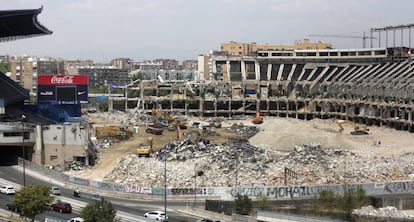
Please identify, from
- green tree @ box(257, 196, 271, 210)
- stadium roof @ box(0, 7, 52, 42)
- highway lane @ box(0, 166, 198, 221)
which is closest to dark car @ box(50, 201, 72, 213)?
highway lane @ box(0, 166, 198, 221)

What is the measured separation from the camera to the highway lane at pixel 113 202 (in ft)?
135

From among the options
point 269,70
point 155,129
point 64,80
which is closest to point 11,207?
point 64,80

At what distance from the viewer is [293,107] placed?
108688 mm

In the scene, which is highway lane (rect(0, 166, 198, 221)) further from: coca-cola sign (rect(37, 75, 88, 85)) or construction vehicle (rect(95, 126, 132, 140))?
construction vehicle (rect(95, 126, 132, 140))

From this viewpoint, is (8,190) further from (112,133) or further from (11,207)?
(112,133)

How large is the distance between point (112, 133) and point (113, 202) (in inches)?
1254

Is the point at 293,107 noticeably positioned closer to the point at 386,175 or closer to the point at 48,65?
the point at 386,175

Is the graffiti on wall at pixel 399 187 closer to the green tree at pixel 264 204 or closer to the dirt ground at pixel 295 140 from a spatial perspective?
the green tree at pixel 264 204

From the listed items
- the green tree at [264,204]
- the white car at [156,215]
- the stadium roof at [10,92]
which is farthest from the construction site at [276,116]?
the stadium roof at [10,92]

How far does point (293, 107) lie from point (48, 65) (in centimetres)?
8690

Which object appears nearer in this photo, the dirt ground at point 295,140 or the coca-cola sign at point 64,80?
the dirt ground at point 295,140

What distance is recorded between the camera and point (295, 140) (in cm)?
7344

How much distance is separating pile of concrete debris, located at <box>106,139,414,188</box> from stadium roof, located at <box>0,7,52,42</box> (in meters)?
18.3

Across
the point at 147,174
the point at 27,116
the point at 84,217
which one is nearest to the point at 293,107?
the point at 27,116
